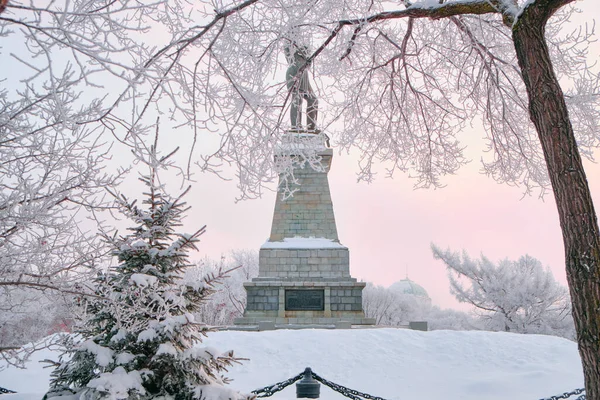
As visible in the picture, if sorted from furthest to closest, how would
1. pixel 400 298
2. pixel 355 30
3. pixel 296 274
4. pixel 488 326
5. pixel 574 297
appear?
pixel 400 298 < pixel 488 326 < pixel 296 274 < pixel 355 30 < pixel 574 297

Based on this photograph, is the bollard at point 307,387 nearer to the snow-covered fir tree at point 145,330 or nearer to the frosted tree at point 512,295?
the snow-covered fir tree at point 145,330

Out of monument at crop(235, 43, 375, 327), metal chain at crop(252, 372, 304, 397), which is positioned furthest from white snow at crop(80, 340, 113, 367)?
monument at crop(235, 43, 375, 327)

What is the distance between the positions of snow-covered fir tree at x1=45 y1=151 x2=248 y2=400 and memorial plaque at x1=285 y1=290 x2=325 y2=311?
12539 millimetres

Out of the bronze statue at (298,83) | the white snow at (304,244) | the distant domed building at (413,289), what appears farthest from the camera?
the distant domed building at (413,289)

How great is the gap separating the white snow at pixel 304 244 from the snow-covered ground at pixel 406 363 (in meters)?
5.09

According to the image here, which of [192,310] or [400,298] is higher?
[400,298]

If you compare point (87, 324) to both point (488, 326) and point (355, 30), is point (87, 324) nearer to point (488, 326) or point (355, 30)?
point (355, 30)

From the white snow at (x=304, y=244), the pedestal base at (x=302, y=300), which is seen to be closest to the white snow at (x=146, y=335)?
the pedestal base at (x=302, y=300)

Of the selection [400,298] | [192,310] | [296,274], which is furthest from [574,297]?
[400,298]

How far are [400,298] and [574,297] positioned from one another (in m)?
42.6

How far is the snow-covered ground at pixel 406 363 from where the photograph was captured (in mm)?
9641

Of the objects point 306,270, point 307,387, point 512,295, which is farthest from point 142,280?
point 512,295

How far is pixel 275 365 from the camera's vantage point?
35.4ft

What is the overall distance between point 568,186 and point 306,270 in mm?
13663
